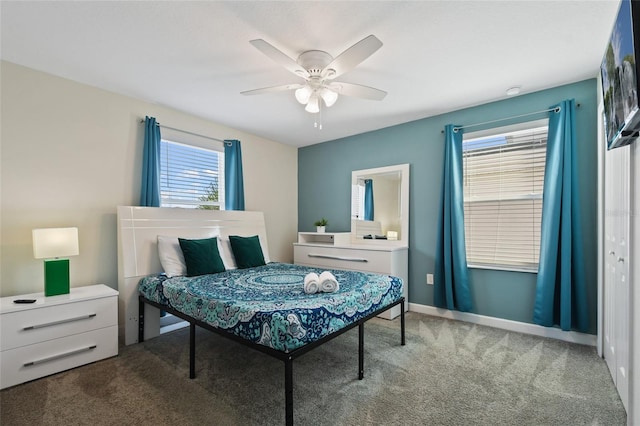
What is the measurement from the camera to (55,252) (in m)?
2.45

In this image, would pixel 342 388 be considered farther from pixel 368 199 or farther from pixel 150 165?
pixel 150 165

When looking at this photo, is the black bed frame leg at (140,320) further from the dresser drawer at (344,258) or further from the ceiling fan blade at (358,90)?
the ceiling fan blade at (358,90)

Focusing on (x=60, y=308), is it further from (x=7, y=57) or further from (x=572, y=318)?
(x=572, y=318)

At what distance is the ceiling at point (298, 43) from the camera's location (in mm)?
1903

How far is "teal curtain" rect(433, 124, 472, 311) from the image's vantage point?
3439 mm

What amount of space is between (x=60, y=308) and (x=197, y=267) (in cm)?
106

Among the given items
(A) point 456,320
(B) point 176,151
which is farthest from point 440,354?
(B) point 176,151

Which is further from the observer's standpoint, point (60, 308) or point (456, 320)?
point (456, 320)

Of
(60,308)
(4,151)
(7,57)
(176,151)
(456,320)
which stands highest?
(7,57)

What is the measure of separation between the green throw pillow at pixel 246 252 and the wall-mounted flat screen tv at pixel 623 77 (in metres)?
3.24

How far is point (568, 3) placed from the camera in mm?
1856

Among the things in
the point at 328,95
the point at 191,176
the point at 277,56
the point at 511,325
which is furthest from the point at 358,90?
Answer: the point at 511,325

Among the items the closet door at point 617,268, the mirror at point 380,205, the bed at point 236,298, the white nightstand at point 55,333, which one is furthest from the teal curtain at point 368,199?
the white nightstand at point 55,333

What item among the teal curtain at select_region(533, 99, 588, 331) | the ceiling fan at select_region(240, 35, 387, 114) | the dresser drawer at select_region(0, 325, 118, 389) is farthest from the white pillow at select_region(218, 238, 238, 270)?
the teal curtain at select_region(533, 99, 588, 331)
